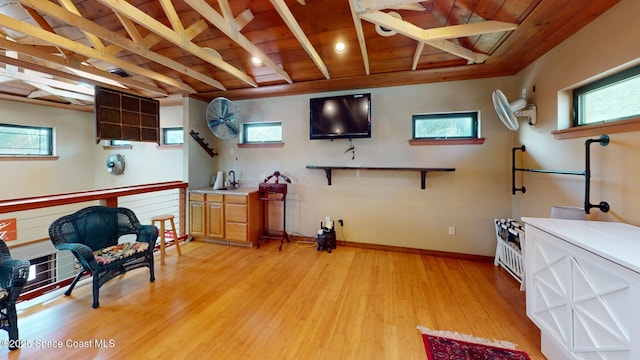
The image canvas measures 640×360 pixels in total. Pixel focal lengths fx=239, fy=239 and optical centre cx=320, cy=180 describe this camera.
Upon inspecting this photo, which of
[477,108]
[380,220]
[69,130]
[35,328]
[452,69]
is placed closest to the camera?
[35,328]

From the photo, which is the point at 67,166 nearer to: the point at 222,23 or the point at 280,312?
the point at 222,23

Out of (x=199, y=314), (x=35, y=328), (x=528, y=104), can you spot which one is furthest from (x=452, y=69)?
(x=35, y=328)

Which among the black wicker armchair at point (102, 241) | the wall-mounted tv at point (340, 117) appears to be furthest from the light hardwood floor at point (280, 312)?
the wall-mounted tv at point (340, 117)

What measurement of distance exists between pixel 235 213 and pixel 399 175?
2.67 m

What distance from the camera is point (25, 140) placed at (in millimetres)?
4707

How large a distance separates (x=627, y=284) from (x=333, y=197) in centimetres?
315

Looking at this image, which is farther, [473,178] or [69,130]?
[69,130]

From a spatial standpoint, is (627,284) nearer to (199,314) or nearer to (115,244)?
(199,314)

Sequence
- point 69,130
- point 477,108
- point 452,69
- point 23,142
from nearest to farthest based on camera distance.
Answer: point 452,69 → point 477,108 → point 23,142 → point 69,130

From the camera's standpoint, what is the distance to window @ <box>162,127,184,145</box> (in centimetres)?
482

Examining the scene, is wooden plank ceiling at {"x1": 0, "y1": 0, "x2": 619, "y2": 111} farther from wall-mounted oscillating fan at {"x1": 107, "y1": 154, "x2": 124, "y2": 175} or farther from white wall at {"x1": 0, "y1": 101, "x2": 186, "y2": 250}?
wall-mounted oscillating fan at {"x1": 107, "y1": 154, "x2": 124, "y2": 175}

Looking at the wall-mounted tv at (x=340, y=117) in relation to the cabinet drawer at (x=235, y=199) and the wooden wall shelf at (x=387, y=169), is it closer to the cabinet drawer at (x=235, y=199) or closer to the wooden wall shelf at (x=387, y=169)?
Answer: the wooden wall shelf at (x=387, y=169)

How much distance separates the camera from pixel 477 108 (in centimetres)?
329

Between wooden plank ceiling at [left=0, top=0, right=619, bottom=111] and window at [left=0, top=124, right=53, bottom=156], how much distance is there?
3.92ft
